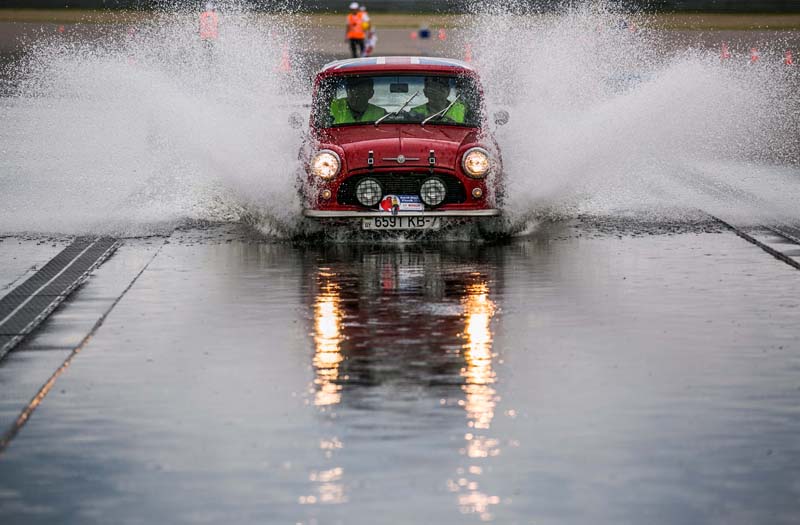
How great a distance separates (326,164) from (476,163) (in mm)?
1251

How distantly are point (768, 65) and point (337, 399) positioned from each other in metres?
46.6

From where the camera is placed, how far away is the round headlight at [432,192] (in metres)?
16.2

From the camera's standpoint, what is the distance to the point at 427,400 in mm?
9062

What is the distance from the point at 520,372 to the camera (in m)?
Answer: 9.86

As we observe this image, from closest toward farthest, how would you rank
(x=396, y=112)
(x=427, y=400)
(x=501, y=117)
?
1. (x=427, y=400)
2. (x=396, y=112)
3. (x=501, y=117)

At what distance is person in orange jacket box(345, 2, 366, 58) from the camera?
179ft

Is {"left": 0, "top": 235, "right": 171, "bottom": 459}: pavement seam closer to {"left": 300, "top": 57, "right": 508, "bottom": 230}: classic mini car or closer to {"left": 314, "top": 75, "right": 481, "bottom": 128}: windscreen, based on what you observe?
{"left": 300, "top": 57, "right": 508, "bottom": 230}: classic mini car

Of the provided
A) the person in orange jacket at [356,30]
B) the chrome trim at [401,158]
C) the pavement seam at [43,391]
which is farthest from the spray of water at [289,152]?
the person in orange jacket at [356,30]

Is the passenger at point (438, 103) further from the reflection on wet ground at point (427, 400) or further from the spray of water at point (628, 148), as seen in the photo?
the reflection on wet ground at point (427, 400)

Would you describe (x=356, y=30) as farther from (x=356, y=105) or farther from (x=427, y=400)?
(x=427, y=400)

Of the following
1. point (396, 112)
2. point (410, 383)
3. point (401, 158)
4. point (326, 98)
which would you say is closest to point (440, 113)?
point (396, 112)

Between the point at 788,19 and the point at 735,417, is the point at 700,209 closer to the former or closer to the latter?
the point at 735,417

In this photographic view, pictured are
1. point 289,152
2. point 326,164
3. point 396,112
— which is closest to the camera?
point 326,164

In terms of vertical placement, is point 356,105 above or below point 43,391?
above
